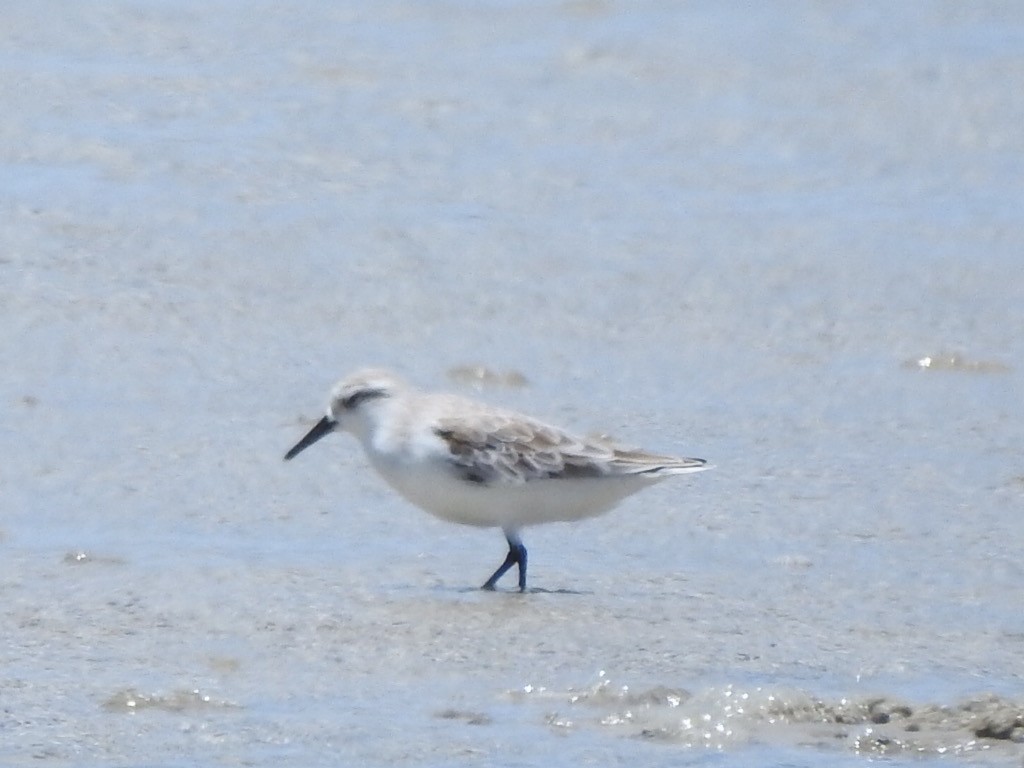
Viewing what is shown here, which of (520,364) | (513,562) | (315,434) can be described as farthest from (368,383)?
(520,364)

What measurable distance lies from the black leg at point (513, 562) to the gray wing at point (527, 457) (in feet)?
Answer: 0.55

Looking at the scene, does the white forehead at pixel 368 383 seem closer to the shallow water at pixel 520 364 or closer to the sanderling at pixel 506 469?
the sanderling at pixel 506 469

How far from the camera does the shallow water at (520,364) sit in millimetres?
5488

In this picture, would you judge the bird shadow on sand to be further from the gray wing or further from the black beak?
the black beak

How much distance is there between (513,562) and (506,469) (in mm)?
286

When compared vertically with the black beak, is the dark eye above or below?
above

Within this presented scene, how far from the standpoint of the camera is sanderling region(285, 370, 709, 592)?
271 inches

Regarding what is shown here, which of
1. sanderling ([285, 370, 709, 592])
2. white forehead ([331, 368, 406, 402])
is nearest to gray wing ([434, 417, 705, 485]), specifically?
sanderling ([285, 370, 709, 592])

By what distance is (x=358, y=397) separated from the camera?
7.27 meters

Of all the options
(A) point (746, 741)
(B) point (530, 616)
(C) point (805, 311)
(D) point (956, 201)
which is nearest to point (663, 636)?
(B) point (530, 616)

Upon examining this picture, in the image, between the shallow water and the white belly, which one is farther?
the white belly

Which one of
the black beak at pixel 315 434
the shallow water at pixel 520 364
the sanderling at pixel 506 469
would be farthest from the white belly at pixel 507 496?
the black beak at pixel 315 434

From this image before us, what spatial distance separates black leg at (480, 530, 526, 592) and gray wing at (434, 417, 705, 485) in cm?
17

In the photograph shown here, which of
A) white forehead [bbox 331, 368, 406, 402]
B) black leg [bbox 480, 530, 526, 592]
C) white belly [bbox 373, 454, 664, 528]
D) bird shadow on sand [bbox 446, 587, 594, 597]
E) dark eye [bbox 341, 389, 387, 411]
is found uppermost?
white forehead [bbox 331, 368, 406, 402]
